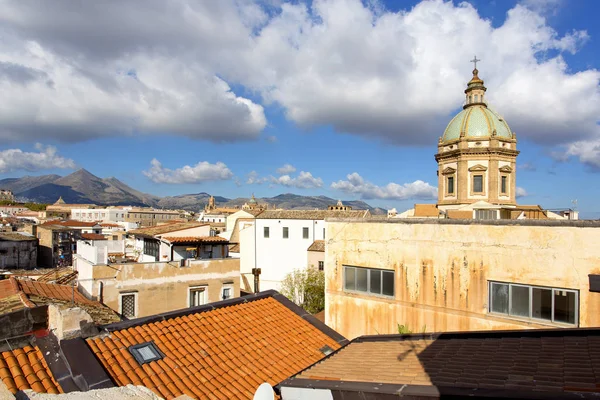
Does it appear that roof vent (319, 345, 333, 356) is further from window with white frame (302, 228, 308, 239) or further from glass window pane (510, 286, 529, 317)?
window with white frame (302, 228, 308, 239)

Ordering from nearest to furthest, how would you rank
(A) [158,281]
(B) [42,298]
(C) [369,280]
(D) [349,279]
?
(B) [42,298] → (C) [369,280] → (D) [349,279] → (A) [158,281]

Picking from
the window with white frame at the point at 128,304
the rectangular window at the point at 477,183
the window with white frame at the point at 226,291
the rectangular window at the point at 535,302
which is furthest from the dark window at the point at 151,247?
the rectangular window at the point at 477,183

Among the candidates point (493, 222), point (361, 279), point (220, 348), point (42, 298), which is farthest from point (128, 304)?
point (493, 222)

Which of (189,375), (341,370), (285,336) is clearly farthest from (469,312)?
(189,375)

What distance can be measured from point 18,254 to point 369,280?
42.4 m

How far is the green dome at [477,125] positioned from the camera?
129 ft

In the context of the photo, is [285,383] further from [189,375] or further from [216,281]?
[216,281]

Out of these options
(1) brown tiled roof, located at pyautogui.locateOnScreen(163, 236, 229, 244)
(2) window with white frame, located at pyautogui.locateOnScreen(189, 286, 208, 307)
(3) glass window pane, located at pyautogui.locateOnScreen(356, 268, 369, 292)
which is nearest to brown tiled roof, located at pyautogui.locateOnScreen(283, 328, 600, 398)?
(3) glass window pane, located at pyautogui.locateOnScreen(356, 268, 369, 292)

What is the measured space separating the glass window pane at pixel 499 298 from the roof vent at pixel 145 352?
9186 mm

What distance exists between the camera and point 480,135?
129 feet

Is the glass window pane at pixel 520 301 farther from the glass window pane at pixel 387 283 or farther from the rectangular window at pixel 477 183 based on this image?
the rectangular window at pixel 477 183

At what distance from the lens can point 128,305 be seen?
664 inches

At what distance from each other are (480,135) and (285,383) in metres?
40.0

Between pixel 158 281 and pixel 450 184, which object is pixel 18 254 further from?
pixel 450 184
